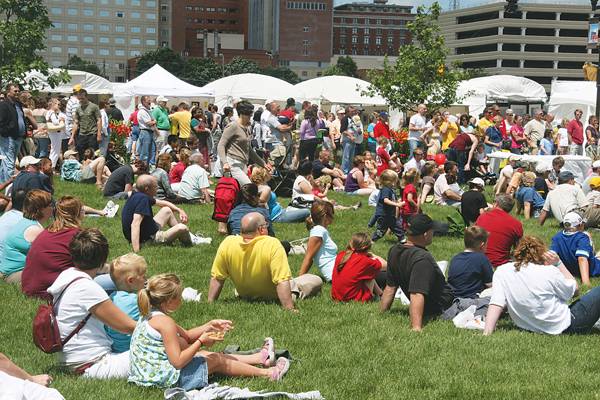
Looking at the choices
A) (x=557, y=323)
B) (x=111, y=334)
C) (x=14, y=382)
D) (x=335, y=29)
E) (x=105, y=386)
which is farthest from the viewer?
(x=335, y=29)

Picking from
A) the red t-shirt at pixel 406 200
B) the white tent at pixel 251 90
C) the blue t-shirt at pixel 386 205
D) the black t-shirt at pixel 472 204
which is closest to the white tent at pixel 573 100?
the white tent at pixel 251 90

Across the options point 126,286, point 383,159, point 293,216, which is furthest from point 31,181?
point 383,159

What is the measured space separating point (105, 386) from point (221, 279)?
9.94 feet

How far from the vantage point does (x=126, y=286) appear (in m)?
6.83

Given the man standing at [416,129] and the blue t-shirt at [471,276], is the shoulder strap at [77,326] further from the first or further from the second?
the man standing at [416,129]

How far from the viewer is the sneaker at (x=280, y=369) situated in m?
6.49

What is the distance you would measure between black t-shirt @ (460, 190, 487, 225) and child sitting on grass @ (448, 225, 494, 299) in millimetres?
5193

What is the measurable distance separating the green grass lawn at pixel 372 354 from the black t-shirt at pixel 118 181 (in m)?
6.88

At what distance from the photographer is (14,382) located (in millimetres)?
4578

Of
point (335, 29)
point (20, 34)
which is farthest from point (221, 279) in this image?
point (335, 29)

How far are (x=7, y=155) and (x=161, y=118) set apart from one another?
7.19 meters

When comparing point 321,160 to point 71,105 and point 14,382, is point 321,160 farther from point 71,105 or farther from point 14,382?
point 14,382

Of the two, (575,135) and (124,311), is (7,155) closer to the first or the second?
(124,311)

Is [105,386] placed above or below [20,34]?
below
